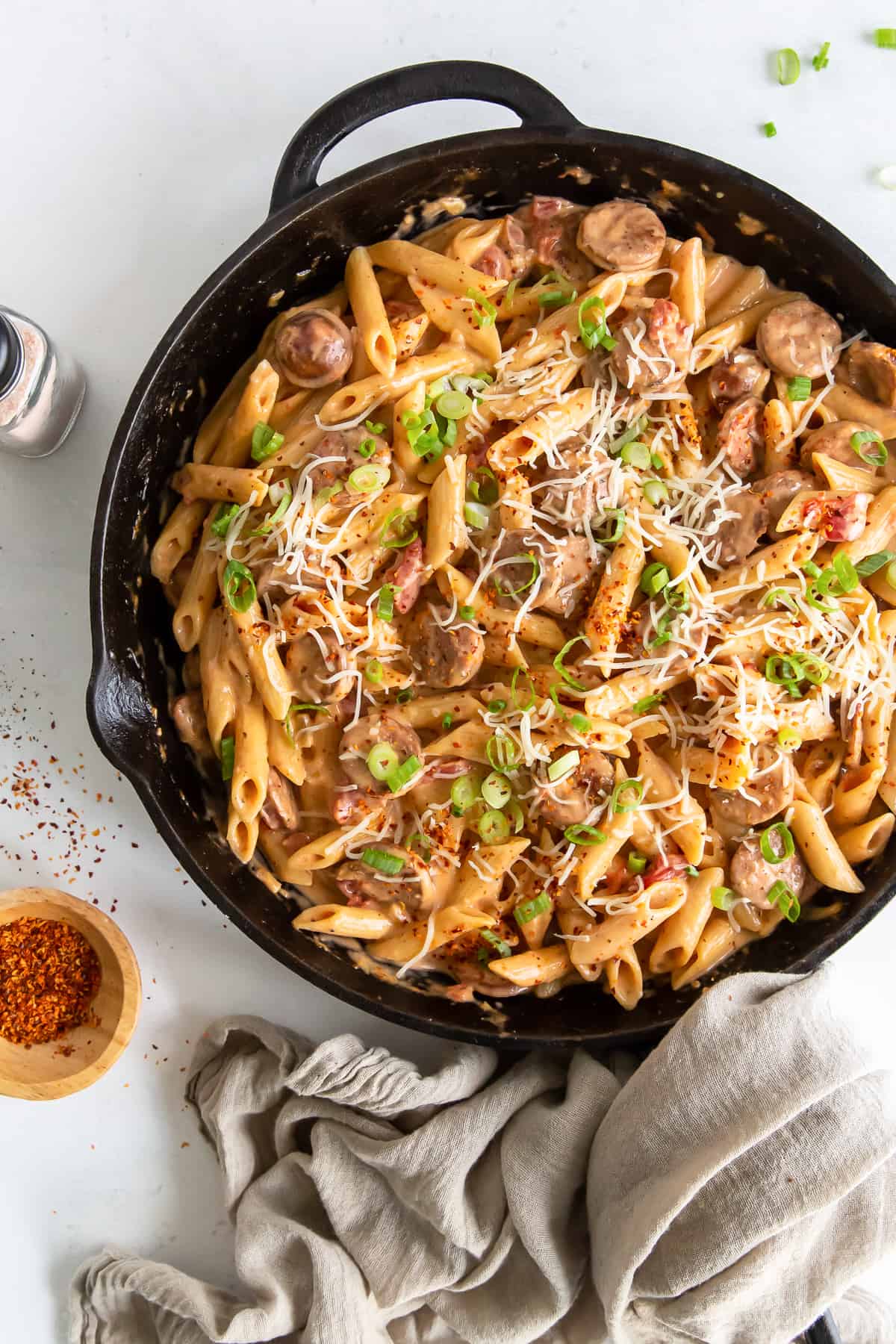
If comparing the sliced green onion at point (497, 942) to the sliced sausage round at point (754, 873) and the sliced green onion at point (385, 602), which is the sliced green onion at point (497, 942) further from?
the sliced green onion at point (385, 602)

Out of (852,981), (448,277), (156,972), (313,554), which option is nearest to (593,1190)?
(852,981)

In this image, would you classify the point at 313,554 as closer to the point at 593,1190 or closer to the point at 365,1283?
the point at 593,1190

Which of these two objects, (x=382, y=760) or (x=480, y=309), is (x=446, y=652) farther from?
(x=480, y=309)

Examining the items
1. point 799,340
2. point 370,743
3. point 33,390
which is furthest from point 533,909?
point 33,390

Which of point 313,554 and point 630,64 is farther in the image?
point 630,64

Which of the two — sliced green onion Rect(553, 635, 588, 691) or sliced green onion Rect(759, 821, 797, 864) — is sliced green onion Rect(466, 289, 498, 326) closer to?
sliced green onion Rect(553, 635, 588, 691)

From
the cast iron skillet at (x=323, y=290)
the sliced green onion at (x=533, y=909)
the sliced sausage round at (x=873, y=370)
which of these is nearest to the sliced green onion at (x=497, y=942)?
the sliced green onion at (x=533, y=909)
